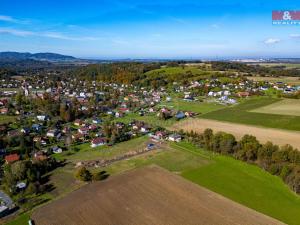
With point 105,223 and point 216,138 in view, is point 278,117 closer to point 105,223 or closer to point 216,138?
point 216,138

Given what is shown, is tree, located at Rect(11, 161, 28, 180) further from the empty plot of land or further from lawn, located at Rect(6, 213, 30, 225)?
the empty plot of land

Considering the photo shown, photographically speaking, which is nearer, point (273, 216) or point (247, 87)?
point (273, 216)

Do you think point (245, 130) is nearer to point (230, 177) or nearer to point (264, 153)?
point (264, 153)

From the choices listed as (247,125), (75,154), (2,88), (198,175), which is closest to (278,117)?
(247,125)

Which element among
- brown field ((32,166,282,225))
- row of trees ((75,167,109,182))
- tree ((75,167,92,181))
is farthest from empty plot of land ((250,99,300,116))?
tree ((75,167,92,181))

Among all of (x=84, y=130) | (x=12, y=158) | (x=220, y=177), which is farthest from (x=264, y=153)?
(x=12, y=158)

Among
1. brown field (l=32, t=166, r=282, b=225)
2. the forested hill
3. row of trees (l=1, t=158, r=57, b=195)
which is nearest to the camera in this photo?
brown field (l=32, t=166, r=282, b=225)

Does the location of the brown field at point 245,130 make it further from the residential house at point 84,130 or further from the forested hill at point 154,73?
the forested hill at point 154,73
